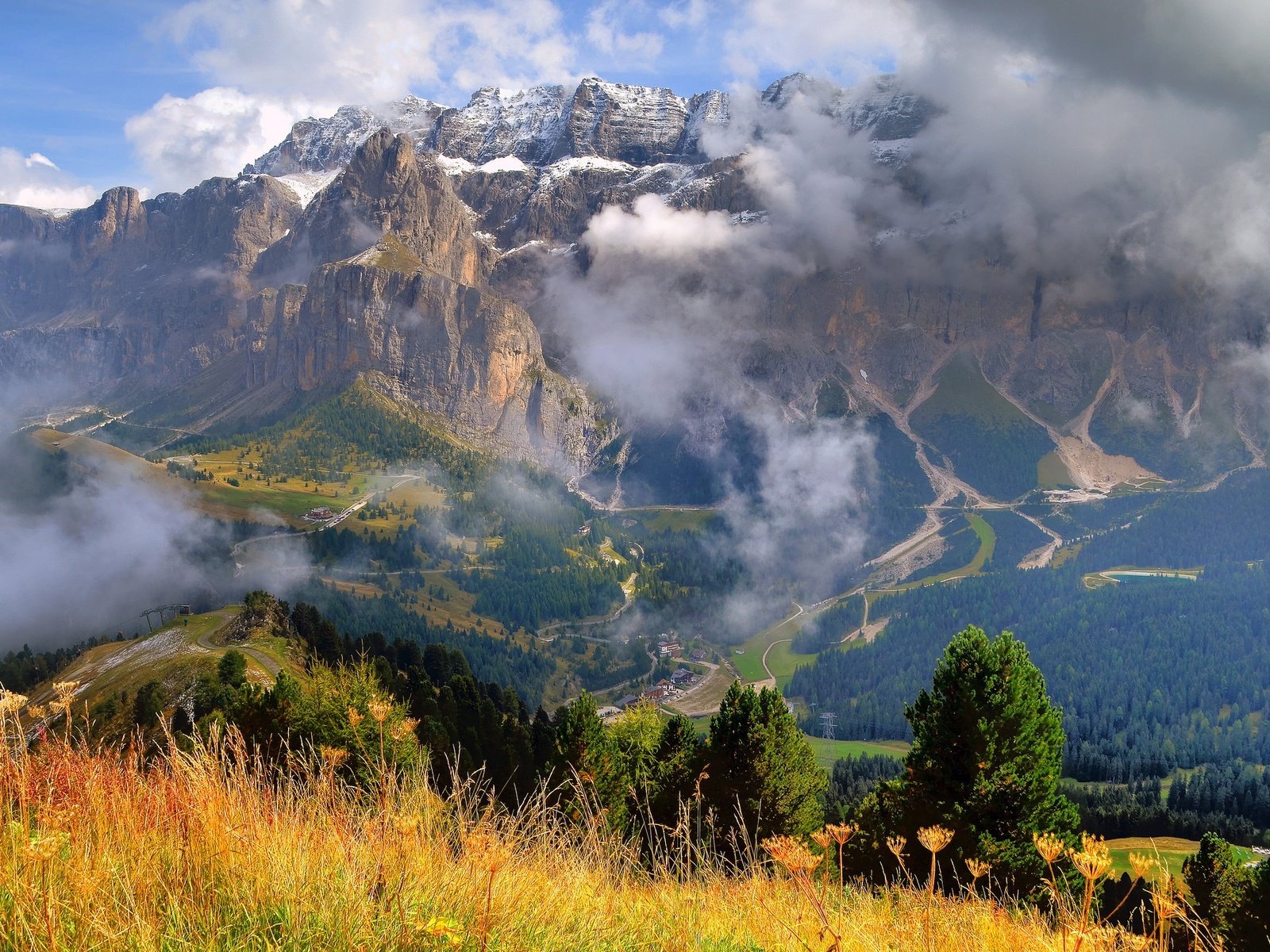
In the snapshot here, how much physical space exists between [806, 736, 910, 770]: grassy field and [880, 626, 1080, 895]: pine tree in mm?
72828

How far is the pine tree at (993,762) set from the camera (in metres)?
15.5

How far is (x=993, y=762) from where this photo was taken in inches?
619

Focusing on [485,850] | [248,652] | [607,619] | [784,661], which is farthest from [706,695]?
[485,850]

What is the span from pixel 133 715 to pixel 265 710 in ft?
81.0

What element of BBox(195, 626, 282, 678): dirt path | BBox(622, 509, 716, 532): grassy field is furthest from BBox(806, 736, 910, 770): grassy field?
BBox(622, 509, 716, 532): grassy field

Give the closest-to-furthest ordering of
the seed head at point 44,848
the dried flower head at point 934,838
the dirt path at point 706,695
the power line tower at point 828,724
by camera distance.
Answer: the seed head at point 44,848 → the dried flower head at point 934,838 → the power line tower at point 828,724 → the dirt path at point 706,695

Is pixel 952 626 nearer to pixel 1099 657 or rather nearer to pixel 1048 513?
pixel 1099 657

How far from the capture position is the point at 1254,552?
16200cm

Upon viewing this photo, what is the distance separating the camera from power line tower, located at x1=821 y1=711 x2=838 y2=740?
97562 millimetres

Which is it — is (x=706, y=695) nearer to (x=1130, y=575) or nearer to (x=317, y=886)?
(x=1130, y=575)

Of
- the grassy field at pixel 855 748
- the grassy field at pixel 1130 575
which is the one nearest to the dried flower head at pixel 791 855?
the grassy field at pixel 855 748

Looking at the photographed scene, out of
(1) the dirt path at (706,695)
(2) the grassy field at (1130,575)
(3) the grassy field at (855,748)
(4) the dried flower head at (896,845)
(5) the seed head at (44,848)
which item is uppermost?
(5) the seed head at (44,848)

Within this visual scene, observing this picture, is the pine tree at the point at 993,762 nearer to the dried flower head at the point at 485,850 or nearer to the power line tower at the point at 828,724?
the dried flower head at the point at 485,850

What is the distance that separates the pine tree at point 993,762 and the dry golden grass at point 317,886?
34.5ft
